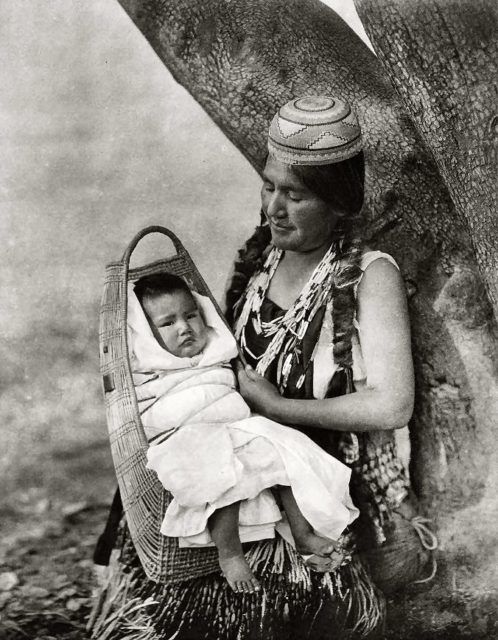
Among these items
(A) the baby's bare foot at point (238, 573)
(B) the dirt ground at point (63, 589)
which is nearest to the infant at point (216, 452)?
(A) the baby's bare foot at point (238, 573)

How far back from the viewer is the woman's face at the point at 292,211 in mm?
2963

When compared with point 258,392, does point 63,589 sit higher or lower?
lower

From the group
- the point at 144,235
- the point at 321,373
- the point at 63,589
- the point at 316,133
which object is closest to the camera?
the point at 316,133

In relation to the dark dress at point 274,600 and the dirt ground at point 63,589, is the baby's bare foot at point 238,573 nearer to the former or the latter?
the dark dress at point 274,600

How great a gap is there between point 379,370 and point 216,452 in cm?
52

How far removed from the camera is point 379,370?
114 inches

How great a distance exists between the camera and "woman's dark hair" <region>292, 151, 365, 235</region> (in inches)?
115

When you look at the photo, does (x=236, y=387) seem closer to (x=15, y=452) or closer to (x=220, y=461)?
(x=220, y=461)

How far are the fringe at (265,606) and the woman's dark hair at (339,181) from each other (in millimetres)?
1009

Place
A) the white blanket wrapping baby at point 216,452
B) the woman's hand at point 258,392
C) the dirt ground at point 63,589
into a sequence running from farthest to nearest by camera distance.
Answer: the dirt ground at point 63,589
the woman's hand at point 258,392
the white blanket wrapping baby at point 216,452

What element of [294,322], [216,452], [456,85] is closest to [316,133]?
[456,85]

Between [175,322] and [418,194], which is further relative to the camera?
[418,194]

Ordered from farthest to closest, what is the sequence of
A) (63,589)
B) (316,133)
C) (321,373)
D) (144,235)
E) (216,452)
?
(63,589) → (144,235) → (321,373) → (316,133) → (216,452)

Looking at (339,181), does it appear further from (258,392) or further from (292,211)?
(258,392)
